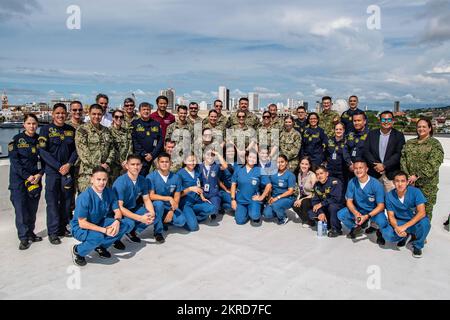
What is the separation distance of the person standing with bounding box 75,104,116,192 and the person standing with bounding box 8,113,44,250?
493 millimetres

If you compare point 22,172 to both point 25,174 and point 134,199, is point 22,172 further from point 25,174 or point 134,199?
point 134,199

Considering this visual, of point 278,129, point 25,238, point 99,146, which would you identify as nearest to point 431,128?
point 278,129

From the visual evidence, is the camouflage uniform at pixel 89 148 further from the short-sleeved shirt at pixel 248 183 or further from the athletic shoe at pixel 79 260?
the short-sleeved shirt at pixel 248 183

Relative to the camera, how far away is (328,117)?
250 inches

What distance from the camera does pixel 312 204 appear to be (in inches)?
186

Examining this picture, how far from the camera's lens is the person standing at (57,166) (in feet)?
13.1

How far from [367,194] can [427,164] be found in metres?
0.84

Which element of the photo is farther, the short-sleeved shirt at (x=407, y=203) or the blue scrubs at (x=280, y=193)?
the blue scrubs at (x=280, y=193)

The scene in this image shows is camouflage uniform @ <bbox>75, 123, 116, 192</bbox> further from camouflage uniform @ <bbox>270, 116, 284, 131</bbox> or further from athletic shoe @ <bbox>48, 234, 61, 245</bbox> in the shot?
camouflage uniform @ <bbox>270, 116, 284, 131</bbox>

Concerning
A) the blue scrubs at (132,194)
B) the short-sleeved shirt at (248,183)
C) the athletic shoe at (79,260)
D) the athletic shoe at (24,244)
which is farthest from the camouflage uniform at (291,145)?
the athletic shoe at (24,244)

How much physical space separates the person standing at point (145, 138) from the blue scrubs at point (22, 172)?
153 cm

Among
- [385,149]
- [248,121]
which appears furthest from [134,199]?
[385,149]

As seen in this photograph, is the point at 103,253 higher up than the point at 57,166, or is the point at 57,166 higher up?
the point at 57,166

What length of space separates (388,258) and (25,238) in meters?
4.22
